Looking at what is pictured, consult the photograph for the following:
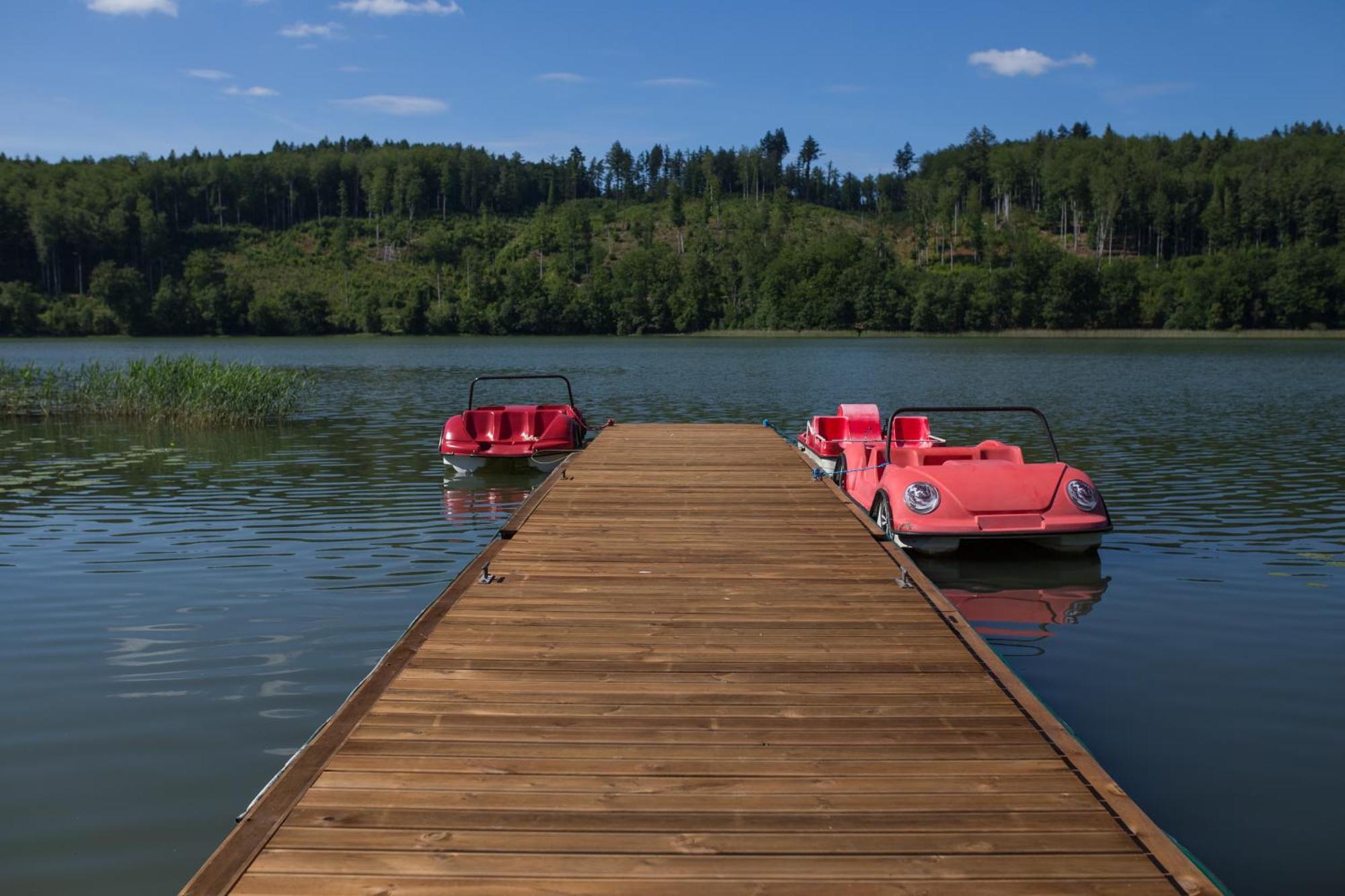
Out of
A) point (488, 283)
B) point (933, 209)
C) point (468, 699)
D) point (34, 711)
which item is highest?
point (933, 209)

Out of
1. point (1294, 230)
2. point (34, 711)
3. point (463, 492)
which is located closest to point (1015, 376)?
point (463, 492)

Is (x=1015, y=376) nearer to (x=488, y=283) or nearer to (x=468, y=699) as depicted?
(x=468, y=699)

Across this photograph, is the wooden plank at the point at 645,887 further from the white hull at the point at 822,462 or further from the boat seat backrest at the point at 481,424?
the boat seat backrest at the point at 481,424

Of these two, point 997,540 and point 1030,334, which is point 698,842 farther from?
point 1030,334

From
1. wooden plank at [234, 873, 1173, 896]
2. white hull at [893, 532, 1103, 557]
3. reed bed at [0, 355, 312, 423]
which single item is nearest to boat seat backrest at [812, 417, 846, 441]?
white hull at [893, 532, 1103, 557]

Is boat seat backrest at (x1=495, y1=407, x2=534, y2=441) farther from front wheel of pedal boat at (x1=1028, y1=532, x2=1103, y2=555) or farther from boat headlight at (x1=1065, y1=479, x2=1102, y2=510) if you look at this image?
boat headlight at (x1=1065, y1=479, x2=1102, y2=510)

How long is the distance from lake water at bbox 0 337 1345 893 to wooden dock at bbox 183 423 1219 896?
1120mm

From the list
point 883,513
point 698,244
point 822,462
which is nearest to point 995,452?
point 883,513

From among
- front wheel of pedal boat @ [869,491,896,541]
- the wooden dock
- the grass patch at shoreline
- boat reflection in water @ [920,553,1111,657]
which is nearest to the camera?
the wooden dock

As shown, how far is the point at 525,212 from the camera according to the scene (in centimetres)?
18688

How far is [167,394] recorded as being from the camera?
81.8ft

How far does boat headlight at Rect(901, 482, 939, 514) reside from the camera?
10.7m

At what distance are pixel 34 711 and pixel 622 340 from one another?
9953cm

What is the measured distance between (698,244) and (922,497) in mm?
137544
